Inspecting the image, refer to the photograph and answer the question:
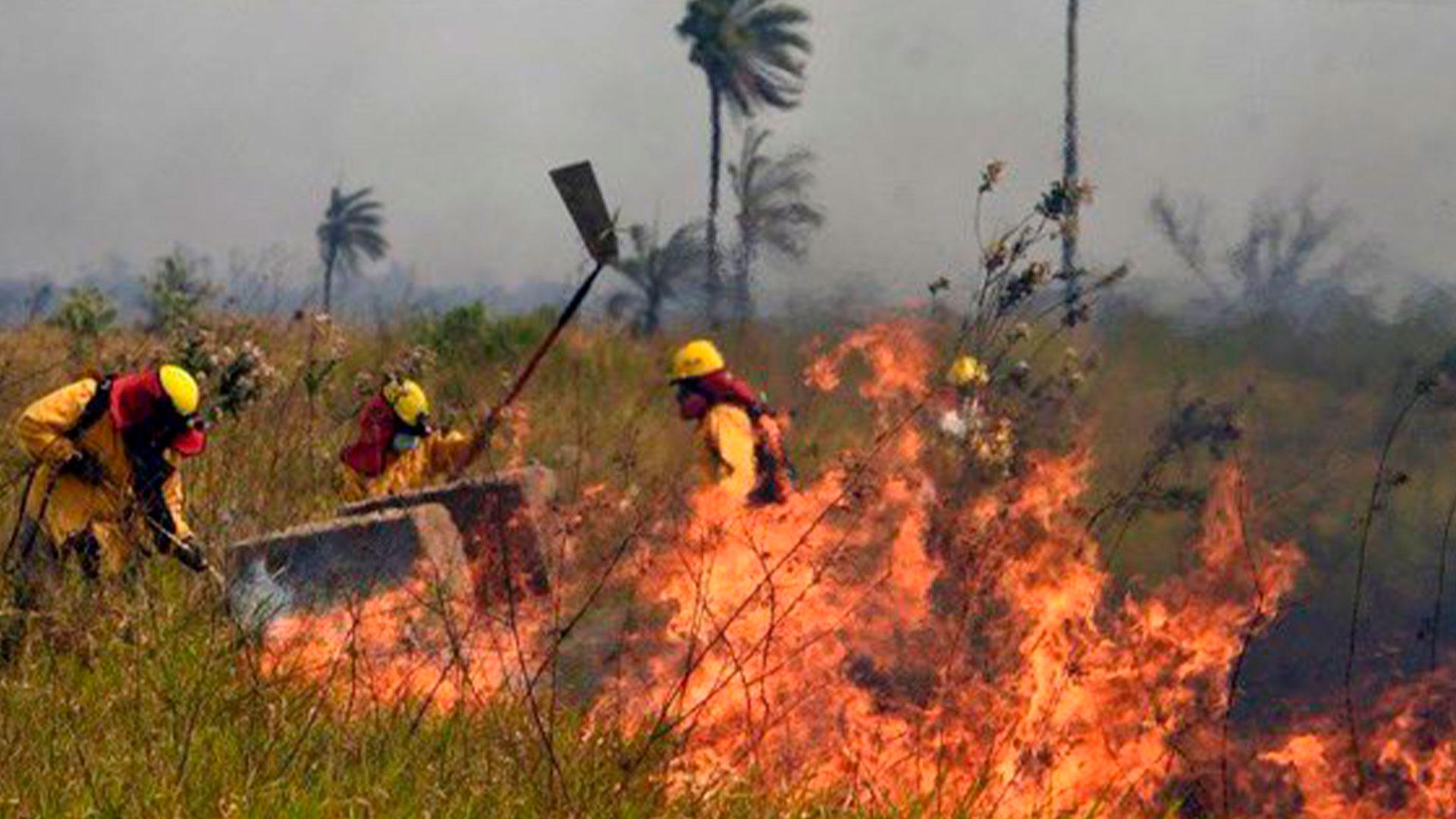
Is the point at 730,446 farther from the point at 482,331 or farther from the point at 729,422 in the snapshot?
the point at 482,331

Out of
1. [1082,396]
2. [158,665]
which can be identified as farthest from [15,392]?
[1082,396]

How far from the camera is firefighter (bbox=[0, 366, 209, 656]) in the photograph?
19.2 ft

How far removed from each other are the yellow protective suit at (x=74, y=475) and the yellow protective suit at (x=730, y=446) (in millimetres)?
2913

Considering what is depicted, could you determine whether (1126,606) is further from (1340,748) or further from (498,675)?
(1340,748)

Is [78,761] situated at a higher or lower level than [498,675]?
higher

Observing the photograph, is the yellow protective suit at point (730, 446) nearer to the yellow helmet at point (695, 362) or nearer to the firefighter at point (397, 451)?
the yellow helmet at point (695, 362)

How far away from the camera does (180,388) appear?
6008mm

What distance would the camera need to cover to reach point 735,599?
5.59 metres

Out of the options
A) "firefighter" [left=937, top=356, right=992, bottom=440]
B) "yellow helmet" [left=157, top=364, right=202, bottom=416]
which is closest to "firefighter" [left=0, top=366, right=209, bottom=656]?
"yellow helmet" [left=157, top=364, right=202, bottom=416]

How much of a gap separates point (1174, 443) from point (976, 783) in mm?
2454

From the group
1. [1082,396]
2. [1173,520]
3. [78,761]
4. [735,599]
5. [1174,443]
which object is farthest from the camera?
[1173,520]

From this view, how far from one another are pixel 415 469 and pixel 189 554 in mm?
2962

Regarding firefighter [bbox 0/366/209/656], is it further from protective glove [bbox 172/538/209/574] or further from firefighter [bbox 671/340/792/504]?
firefighter [bbox 671/340/792/504]

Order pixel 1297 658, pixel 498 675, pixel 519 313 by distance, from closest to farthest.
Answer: pixel 498 675 < pixel 1297 658 < pixel 519 313
